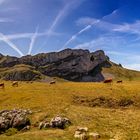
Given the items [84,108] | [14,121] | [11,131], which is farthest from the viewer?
[84,108]

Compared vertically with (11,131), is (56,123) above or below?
above

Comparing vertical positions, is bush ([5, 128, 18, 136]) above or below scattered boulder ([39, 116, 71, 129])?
below

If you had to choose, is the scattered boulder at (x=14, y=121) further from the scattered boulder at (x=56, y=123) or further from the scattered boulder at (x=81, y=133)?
the scattered boulder at (x=81, y=133)

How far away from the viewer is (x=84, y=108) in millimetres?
58469

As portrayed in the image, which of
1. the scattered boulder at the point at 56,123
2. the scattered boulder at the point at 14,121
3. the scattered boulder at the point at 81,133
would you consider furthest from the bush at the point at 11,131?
the scattered boulder at the point at 81,133

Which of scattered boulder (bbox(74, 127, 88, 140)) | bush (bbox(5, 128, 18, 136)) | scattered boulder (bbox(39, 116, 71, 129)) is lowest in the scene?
scattered boulder (bbox(74, 127, 88, 140))

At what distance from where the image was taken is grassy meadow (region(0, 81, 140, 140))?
1795 inches

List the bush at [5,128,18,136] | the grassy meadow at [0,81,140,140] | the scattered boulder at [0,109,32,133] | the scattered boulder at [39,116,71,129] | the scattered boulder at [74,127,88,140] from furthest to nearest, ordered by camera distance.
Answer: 1. the scattered boulder at [0,109,32,133]
2. the scattered boulder at [39,116,71,129]
3. the bush at [5,128,18,136]
4. the grassy meadow at [0,81,140,140]
5. the scattered boulder at [74,127,88,140]

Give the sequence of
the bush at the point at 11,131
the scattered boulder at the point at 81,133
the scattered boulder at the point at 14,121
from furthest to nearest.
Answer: the scattered boulder at the point at 14,121 → the bush at the point at 11,131 → the scattered boulder at the point at 81,133

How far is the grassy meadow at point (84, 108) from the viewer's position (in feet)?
150

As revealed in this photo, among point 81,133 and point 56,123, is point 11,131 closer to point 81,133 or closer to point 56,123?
point 56,123

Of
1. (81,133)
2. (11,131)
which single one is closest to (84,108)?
(81,133)

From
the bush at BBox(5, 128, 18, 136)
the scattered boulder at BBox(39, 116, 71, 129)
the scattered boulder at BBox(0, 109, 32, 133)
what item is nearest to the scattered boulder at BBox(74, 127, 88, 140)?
the scattered boulder at BBox(39, 116, 71, 129)

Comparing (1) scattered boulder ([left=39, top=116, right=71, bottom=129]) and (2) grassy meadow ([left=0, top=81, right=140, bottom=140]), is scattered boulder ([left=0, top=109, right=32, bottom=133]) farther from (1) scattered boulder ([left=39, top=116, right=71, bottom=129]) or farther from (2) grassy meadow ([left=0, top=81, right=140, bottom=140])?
(1) scattered boulder ([left=39, top=116, right=71, bottom=129])
